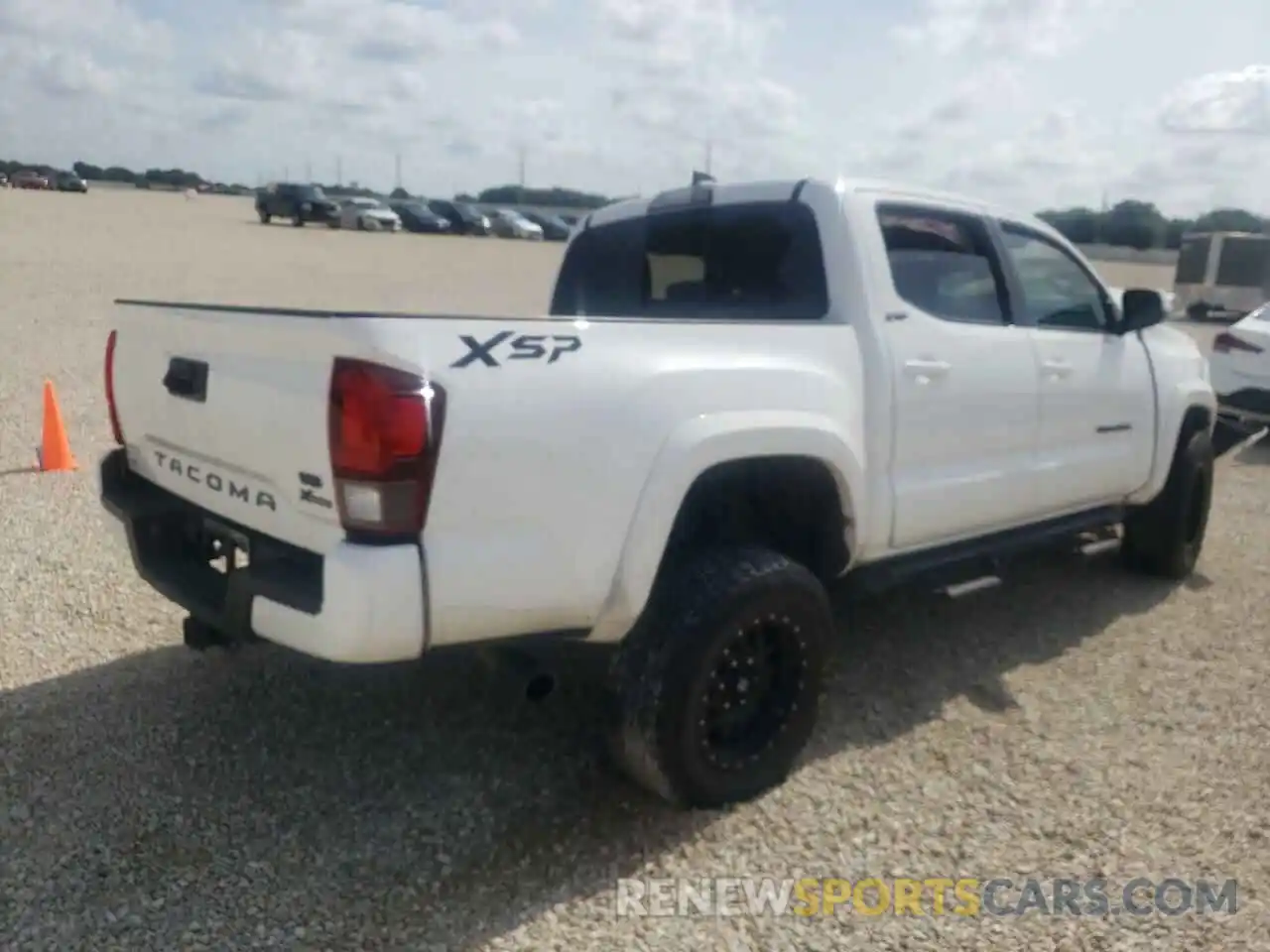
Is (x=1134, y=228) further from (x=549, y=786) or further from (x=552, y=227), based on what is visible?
(x=549, y=786)

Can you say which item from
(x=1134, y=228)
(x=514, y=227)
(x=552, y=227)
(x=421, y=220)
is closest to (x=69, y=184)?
(x=421, y=220)

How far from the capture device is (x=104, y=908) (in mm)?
2742

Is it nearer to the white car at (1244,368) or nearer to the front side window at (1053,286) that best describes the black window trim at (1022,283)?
the front side window at (1053,286)

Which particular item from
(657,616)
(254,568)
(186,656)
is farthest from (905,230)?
(186,656)

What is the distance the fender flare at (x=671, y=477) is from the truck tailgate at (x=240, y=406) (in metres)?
0.78

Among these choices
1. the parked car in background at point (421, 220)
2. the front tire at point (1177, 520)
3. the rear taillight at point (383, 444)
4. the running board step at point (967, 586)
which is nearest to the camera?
the rear taillight at point (383, 444)

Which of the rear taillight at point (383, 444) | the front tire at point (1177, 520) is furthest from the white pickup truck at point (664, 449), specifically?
the front tire at point (1177, 520)

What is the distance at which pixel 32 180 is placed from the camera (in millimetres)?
65500

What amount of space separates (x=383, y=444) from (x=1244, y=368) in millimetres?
9057

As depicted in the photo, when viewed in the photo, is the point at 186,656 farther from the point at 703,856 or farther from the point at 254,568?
the point at 703,856

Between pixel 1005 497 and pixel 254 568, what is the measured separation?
9.42 feet

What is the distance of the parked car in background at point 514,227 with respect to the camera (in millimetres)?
52438

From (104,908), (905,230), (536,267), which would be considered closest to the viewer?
(104,908)

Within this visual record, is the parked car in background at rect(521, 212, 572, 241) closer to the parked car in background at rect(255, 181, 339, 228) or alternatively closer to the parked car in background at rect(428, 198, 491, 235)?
the parked car in background at rect(428, 198, 491, 235)
